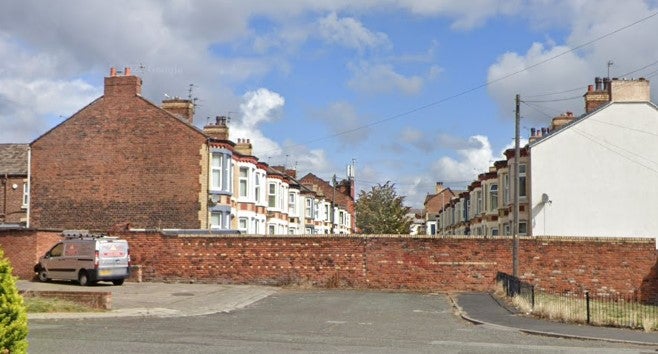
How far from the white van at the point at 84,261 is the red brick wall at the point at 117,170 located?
27.3 ft

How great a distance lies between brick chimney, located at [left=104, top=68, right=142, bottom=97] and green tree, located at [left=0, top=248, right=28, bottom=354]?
3248cm

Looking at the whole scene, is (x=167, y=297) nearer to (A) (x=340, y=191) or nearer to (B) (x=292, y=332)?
(B) (x=292, y=332)

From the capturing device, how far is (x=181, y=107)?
43.2 meters

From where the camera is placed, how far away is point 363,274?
3186 cm

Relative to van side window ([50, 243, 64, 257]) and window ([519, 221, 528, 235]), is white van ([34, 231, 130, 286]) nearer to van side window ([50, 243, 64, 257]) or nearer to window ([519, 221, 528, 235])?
van side window ([50, 243, 64, 257])

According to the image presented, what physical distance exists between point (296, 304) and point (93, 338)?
10766 mm

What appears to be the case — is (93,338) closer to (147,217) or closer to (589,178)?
(147,217)

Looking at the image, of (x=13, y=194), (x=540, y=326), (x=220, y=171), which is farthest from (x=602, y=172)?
(x=13, y=194)

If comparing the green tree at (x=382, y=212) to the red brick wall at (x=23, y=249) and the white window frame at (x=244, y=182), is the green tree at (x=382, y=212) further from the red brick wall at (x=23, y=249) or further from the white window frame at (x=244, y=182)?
the red brick wall at (x=23, y=249)

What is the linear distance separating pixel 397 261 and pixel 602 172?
14.4 metres

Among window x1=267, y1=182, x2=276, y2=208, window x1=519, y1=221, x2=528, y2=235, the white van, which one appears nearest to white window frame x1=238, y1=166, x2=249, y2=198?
window x1=267, y1=182, x2=276, y2=208

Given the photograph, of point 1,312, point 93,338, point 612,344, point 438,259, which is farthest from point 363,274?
point 1,312

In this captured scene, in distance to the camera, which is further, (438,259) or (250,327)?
(438,259)

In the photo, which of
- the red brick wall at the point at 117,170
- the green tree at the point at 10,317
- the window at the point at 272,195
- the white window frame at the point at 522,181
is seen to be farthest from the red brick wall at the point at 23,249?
the white window frame at the point at 522,181
